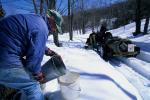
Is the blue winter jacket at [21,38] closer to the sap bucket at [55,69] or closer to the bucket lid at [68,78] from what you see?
the sap bucket at [55,69]

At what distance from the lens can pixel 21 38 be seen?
13.0 feet

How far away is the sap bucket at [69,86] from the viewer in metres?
4.79

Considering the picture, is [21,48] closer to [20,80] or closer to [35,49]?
[35,49]

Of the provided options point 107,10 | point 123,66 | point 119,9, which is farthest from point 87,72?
point 107,10

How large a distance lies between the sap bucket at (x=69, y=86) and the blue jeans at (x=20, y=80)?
28.6 inches

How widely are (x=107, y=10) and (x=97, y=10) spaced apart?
203 inches

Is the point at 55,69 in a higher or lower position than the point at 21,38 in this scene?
lower

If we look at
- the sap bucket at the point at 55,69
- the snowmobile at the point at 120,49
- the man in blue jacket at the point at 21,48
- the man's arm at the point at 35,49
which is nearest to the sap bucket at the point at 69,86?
the sap bucket at the point at 55,69

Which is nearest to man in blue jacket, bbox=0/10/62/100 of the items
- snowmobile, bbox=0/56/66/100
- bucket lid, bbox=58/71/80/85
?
snowmobile, bbox=0/56/66/100

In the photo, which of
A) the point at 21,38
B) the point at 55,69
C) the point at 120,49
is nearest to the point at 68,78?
the point at 55,69

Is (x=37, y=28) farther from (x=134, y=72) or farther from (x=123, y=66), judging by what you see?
(x=123, y=66)

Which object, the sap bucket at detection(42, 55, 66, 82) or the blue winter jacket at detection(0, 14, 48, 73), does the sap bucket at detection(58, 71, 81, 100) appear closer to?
the sap bucket at detection(42, 55, 66, 82)

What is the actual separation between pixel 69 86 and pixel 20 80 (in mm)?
965

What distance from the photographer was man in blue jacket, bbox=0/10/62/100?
3949 millimetres
